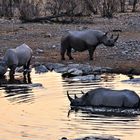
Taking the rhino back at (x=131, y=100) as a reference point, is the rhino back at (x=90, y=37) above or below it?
above

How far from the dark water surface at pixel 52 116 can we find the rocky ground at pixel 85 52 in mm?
3596

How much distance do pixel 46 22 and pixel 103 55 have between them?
1186 centimetres

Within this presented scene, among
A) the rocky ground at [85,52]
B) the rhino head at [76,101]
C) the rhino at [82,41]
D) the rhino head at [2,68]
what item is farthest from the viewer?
the rhino at [82,41]

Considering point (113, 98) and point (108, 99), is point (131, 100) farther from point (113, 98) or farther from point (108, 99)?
point (108, 99)

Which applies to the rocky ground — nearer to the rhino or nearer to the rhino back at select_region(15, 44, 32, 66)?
the rhino

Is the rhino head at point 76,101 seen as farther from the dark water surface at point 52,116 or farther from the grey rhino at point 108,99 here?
the dark water surface at point 52,116

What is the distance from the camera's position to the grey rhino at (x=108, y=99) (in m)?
14.4

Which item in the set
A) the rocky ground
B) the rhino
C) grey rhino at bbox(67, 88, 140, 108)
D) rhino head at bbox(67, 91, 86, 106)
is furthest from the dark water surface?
the rhino

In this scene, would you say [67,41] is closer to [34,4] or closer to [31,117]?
[31,117]

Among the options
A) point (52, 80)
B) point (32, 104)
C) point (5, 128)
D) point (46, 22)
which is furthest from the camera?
point (46, 22)

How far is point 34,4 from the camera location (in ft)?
131

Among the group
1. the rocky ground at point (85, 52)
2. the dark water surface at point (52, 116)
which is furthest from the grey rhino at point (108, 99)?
the rocky ground at point (85, 52)

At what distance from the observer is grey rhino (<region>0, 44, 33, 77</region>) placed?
20266 millimetres

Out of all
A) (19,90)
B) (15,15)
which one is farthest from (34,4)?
(19,90)
